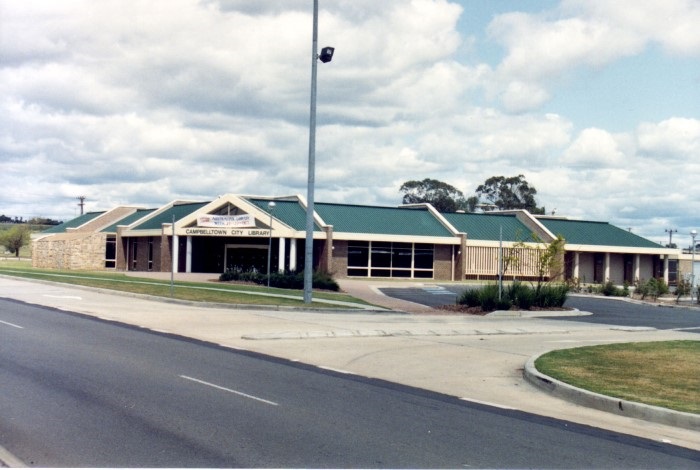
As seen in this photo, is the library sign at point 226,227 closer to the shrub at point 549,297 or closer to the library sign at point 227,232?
the library sign at point 227,232

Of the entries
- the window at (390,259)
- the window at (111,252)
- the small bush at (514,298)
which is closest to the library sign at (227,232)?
the window at (390,259)

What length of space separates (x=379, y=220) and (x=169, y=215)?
15269 mm

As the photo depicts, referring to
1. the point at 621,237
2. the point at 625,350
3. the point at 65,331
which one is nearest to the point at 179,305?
the point at 65,331

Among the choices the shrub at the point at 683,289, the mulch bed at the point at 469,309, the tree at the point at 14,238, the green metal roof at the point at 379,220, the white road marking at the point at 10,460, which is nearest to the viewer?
the white road marking at the point at 10,460

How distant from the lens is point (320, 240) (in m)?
54.3

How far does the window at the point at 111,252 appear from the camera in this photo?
6381 centimetres

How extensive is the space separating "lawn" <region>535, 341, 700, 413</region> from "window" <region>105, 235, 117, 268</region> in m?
51.9

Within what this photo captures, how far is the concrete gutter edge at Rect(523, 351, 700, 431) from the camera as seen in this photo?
1015cm

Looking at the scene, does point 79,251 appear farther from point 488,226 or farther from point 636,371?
point 636,371

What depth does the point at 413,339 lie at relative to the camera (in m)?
19.7

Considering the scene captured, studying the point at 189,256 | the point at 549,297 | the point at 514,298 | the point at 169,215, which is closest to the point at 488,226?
the point at 189,256

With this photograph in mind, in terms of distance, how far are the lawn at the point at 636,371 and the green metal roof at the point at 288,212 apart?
3639cm

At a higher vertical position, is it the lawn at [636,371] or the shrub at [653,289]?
the shrub at [653,289]

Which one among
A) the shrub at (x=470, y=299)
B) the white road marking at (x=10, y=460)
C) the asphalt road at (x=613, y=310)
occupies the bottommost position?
the asphalt road at (x=613, y=310)
